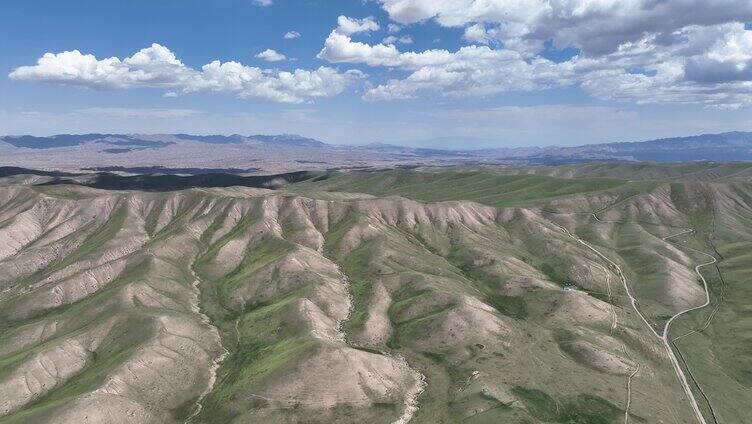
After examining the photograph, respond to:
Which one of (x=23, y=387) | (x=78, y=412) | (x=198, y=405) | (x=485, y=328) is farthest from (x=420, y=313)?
(x=23, y=387)

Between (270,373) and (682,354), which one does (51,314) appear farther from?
(682,354)

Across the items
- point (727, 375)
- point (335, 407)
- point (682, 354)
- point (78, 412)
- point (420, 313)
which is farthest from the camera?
point (420, 313)

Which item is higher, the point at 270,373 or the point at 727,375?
the point at 270,373

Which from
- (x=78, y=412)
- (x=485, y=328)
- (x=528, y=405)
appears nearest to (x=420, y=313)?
(x=485, y=328)

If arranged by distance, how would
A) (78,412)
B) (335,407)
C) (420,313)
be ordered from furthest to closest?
(420,313), (335,407), (78,412)

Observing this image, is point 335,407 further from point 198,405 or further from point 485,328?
point 485,328

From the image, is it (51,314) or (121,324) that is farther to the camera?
(51,314)

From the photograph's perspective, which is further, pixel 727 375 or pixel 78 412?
pixel 727 375

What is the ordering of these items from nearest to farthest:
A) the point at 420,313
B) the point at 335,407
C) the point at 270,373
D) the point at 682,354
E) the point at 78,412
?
the point at 78,412 → the point at 335,407 → the point at 270,373 → the point at 682,354 → the point at 420,313

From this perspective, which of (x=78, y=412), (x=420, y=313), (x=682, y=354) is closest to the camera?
(x=78, y=412)
